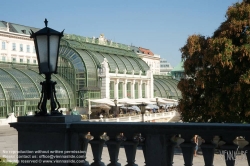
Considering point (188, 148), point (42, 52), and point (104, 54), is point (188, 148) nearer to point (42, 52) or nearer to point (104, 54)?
point (42, 52)

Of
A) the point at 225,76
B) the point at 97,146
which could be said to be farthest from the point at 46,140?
the point at 225,76

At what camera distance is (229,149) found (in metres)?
4.86

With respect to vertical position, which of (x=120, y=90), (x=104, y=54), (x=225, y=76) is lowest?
(x=225, y=76)

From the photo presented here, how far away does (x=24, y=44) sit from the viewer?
7325 centimetres

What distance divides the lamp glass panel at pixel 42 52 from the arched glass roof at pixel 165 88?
59960mm

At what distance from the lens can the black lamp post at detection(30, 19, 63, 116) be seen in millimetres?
6289

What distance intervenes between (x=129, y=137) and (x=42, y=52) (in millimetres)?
2296

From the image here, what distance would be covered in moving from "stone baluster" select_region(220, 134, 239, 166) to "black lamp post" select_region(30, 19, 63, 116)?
299 cm

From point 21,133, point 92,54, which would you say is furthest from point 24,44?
point 21,133

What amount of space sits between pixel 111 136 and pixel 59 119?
98 centimetres

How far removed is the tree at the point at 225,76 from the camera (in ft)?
62.1

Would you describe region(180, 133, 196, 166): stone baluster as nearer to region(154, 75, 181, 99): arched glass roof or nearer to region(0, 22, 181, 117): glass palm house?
region(0, 22, 181, 117): glass palm house

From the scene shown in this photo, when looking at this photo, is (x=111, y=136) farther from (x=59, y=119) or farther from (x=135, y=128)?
(x=59, y=119)

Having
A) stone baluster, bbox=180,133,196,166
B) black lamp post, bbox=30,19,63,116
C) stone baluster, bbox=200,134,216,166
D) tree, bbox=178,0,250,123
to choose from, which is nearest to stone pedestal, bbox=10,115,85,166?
black lamp post, bbox=30,19,63,116
